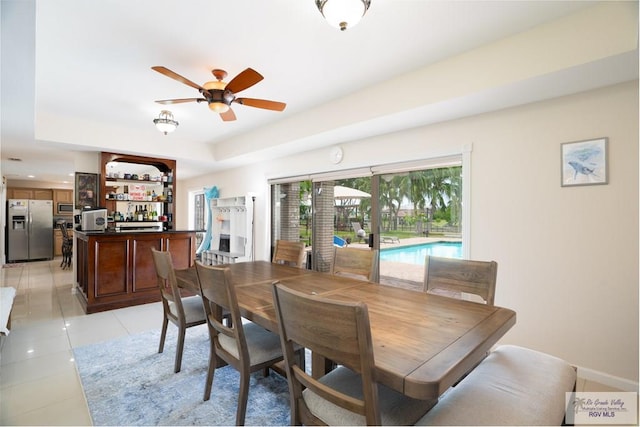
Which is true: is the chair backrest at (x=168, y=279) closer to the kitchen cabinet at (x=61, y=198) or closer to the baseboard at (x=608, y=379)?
the baseboard at (x=608, y=379)

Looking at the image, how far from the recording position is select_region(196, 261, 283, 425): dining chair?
160 centimetres

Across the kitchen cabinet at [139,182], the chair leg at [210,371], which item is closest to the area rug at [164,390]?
the chair leg at [210,371]

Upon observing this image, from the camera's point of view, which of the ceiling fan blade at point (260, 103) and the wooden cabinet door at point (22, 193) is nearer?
the ceiling fan blade at point (260, 103)

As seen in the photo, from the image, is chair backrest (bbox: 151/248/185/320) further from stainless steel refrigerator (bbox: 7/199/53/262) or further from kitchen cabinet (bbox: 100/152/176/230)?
stainless steel refrigerator (bbox: 7/199/53/262)

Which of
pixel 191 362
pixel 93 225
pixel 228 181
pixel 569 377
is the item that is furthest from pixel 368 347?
pixel 228 181

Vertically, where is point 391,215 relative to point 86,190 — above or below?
below

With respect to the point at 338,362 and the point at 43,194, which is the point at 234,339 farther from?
the point at 43,194

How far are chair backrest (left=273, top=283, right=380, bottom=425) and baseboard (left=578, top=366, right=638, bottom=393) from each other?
2359 mm

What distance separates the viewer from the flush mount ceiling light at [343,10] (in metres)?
1.63

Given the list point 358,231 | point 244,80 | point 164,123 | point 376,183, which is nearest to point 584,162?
point 376,183

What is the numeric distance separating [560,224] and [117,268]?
4.94 meters

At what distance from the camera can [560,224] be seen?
8.16ft

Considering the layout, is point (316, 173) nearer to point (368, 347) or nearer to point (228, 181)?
point (228, 181)

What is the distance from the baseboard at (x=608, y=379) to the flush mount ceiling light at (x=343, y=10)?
3.04 metres
